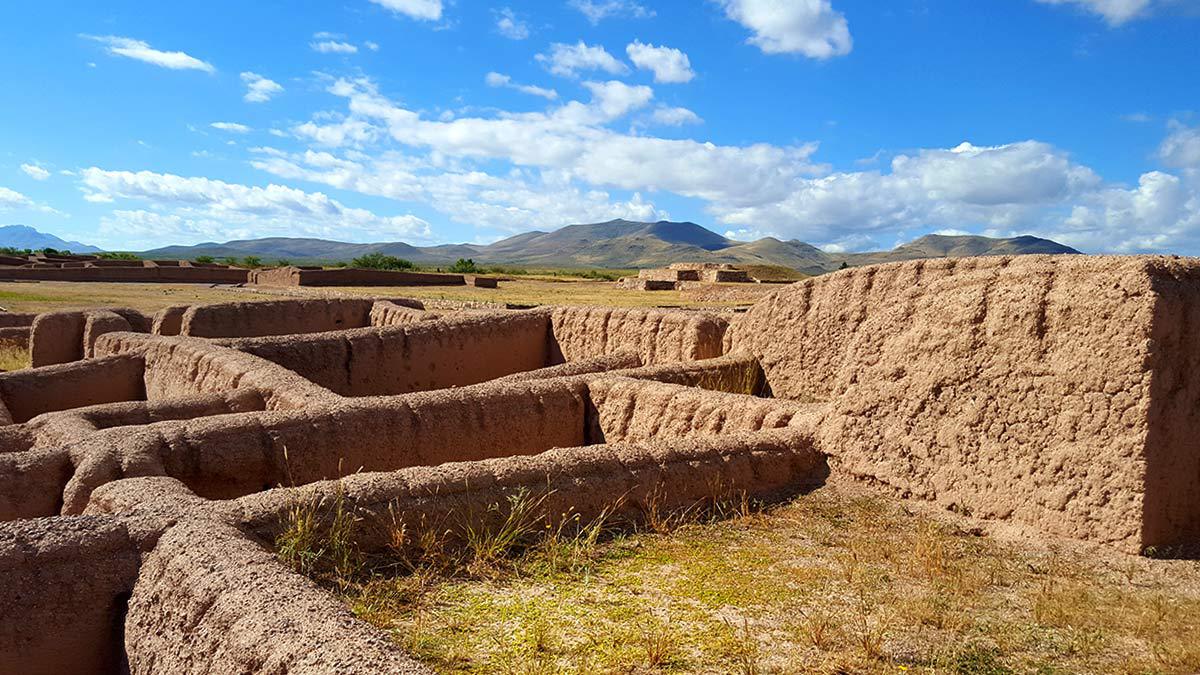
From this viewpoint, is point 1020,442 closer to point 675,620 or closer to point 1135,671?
point 1135,671

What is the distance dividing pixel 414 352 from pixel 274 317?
14.8 feet

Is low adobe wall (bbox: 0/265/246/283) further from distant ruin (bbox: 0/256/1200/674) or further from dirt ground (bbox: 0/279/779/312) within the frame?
distant ruin (bbox: 0/256/1200/674)

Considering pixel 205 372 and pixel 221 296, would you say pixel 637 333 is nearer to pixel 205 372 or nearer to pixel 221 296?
pixel 205 372

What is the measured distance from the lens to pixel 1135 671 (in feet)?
9.82

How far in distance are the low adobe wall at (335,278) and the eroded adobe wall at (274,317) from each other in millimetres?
19984

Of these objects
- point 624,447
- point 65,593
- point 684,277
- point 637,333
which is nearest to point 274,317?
point 637,333

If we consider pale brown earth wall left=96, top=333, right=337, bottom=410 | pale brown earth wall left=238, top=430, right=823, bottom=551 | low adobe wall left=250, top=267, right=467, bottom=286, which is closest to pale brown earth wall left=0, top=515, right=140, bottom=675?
pale brown earth wall left=238, top=430, right=823, bottom=551

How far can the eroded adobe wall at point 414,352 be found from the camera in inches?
401

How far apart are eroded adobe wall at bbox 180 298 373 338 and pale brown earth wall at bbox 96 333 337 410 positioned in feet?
6.29

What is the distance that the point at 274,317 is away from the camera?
46.6 ft

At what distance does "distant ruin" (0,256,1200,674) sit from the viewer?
333 cm

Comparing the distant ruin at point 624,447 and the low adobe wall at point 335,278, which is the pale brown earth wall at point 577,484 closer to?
the distant ruin at point 624,447

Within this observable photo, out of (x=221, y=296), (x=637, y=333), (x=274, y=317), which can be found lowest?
(x=221, y=296)

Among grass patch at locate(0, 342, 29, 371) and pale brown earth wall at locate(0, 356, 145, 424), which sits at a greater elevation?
pale brown earth wall at locate(0, 356, 145, 424)
